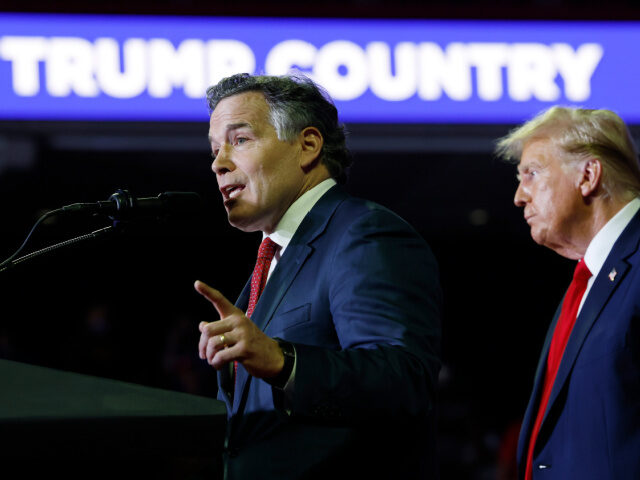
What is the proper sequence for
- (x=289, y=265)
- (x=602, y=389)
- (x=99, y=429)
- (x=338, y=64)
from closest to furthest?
(x=99, y=429) < (x=289, y=265) < (x=602, y=389) < (x=338, y=64)

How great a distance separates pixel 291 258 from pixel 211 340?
0.48 metres

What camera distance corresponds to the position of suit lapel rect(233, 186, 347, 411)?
161 cm

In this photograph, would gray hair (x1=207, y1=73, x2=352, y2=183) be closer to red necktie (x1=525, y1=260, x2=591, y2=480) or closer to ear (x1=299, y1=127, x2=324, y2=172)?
ear (x1=299, y1=127, x2=324, y2=172)

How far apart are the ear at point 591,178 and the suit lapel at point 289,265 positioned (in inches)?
31.5

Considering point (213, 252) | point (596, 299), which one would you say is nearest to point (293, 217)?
point (596, 299)

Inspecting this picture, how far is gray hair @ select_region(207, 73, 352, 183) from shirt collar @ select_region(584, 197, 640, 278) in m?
0.69

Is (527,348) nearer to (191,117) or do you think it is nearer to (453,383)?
(453,383)

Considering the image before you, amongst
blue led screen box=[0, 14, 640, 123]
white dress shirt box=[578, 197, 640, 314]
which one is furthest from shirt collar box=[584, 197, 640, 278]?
blue led screen box=[0, 14, 640, 123]

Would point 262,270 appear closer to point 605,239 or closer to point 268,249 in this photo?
point 268,249

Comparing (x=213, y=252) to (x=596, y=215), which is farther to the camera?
(x=213, y=252)

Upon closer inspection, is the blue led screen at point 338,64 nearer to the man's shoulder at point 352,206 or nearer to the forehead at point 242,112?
the forehead at point 242,112

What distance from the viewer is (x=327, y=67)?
4637 millimetres

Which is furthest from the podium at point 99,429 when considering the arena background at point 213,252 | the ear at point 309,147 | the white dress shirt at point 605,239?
the arena background at point 213,252

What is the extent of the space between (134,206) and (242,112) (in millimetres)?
401
